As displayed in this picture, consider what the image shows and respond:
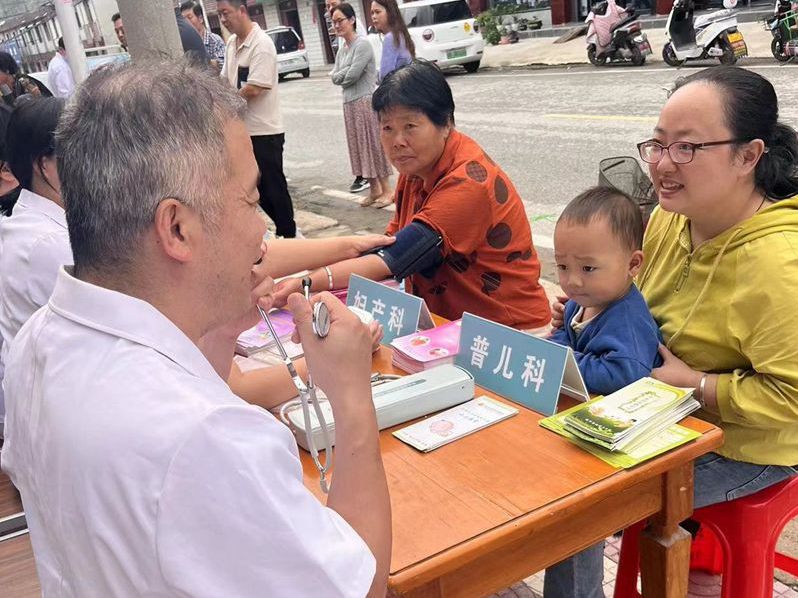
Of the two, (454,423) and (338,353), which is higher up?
(338,353)

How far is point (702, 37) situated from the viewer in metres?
10.1

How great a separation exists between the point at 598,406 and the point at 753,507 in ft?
1.76

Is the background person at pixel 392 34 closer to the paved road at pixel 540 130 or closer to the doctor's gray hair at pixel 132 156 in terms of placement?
→ the paved road at pixel 540 130

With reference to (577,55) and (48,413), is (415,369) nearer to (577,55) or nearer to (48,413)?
(48,413)

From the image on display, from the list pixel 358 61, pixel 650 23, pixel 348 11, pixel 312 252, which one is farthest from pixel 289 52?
pixel 312 252

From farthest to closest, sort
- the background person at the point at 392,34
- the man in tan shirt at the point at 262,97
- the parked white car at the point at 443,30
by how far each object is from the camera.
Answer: the parked white car at the point at 443,30 → the background person at the point at 392,34 → the man in tan shirt at the point at 262,97

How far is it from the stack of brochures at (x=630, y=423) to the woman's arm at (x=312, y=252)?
1106 millimetres

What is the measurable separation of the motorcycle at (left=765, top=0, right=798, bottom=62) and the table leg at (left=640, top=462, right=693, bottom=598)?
9262mm

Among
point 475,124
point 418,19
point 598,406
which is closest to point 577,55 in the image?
point 418,19

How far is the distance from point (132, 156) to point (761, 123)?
1.40 metres

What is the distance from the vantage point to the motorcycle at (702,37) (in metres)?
9.78

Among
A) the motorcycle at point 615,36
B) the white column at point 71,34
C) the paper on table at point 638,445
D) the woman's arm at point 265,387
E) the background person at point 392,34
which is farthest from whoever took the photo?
the motorcycle at point 615,36

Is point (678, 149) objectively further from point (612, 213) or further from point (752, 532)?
point (752, 532)

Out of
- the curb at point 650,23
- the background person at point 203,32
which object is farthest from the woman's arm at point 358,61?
the curb at point 650,23
